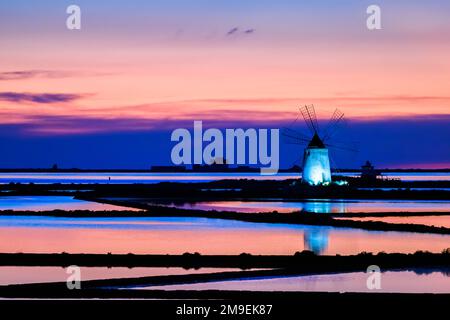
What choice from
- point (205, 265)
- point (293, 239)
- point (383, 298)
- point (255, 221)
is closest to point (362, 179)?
point (255, 221)

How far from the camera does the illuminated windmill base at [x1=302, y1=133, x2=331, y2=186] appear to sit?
4009cm

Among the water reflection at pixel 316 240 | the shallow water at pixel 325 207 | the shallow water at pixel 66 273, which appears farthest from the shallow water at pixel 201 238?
the shallow water at pixel 325 207

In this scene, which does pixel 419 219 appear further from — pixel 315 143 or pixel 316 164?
pixel 315 143

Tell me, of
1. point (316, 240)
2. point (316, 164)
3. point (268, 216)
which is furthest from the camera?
point (316, 164)

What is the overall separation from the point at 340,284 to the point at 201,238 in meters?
7.62

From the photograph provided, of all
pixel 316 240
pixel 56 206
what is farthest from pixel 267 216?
pixel 56 206

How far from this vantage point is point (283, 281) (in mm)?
12078

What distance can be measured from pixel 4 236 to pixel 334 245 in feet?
23.0

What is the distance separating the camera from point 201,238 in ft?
63.0

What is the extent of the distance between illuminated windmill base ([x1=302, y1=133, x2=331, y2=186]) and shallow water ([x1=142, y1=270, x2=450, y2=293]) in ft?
89.2

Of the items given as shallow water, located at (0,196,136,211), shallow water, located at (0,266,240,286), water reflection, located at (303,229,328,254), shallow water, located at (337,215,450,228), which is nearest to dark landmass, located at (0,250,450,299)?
shallow water, located at (0,266,240,286)

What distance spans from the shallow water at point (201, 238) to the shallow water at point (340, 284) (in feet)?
10.5
